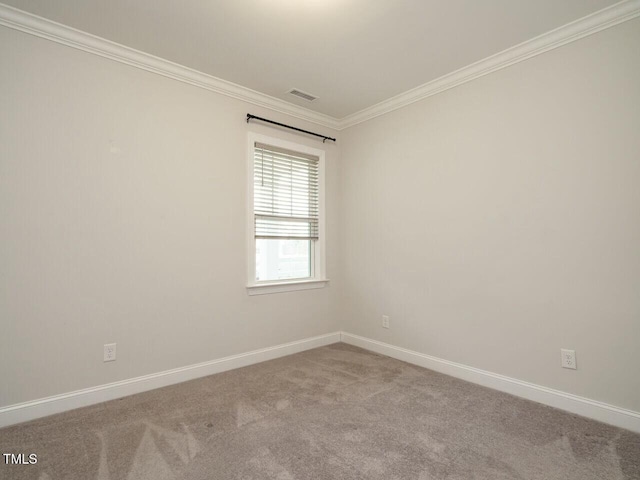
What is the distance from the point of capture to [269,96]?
141 inches

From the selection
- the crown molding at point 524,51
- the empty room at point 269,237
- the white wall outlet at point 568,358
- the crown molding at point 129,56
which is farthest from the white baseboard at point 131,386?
the crown molding at point 524,51

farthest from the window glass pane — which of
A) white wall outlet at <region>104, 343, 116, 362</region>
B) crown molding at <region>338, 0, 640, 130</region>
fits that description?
crown molding at <region>338, 0, 640, 130</region>

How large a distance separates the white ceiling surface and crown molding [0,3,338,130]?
6cm

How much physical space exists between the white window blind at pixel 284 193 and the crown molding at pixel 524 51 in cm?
107

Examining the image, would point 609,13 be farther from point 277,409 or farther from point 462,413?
point 277,409

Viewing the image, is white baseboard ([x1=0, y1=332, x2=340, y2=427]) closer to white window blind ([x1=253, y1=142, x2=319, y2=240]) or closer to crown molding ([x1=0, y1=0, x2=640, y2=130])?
white window blind ([x1=253, y1=142, x2=319, y2=240])

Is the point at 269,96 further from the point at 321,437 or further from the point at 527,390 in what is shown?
the point at 527,390

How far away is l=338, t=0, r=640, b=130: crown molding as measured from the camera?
2.29 m

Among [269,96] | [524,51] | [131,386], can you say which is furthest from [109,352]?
[524,51]

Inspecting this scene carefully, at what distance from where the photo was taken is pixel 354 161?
4.17 m

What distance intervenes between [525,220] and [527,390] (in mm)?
1300

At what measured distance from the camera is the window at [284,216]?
359 centimetres

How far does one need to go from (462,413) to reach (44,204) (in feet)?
10.7

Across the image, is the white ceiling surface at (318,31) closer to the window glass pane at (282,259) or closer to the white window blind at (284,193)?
the white window blind at (284,193)
